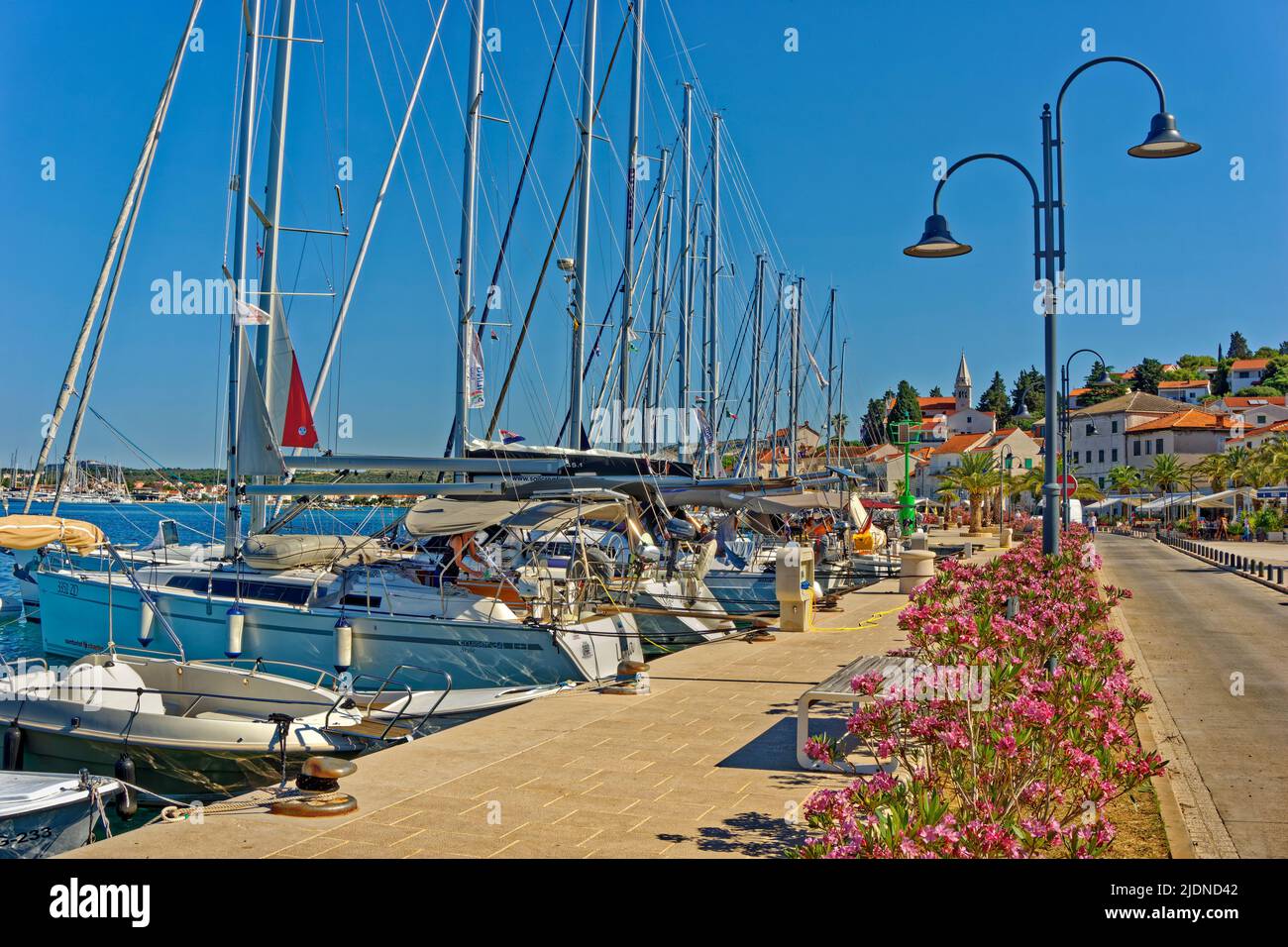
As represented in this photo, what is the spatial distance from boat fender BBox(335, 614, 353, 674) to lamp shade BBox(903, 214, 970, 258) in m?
10.0

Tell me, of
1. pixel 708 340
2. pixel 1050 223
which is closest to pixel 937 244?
pixel 1050 223

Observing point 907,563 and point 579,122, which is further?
point 579,122

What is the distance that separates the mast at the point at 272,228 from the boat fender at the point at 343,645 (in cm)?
441

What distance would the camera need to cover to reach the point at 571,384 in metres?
25.1

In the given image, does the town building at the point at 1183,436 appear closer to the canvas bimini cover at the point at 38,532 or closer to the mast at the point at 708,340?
the mast at the point at 708,340

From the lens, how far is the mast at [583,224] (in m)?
24.5

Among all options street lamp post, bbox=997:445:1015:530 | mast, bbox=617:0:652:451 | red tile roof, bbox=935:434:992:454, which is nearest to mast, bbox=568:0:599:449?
mast, bbox=617:0:652:451

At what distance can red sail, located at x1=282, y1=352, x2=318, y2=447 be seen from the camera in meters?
19.3

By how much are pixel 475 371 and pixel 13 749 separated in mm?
10329

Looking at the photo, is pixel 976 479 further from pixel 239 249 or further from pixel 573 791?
pixel 573 791

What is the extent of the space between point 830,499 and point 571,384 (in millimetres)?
10164

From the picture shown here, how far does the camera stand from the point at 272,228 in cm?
2081
